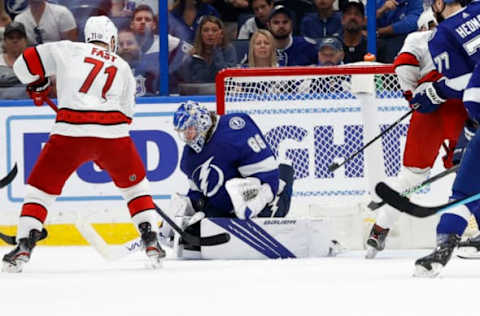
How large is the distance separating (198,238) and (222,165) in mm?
392

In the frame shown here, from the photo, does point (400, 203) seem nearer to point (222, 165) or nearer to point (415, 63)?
point (415, 63)

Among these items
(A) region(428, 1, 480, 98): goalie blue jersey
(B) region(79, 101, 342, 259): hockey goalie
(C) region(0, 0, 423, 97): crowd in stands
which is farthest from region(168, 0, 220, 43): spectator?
(A) region(428, 1, 480, 98): goalie blue jersey

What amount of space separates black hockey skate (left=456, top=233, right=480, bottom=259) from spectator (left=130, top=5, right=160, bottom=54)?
2.73 metres

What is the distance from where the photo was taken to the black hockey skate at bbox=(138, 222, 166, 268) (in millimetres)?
4680

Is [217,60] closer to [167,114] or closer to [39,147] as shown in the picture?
[167,114]

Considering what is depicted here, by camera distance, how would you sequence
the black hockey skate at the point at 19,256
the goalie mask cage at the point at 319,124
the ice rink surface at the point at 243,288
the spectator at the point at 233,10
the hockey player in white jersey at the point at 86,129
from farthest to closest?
the spectator at the point at 233,10, the goalie mask cage at the point at 319,124, the hockey player in white jersey at the point at 86,129, the black hockey skate at the point at 19,256, the ice rink surface at the point at 243,288

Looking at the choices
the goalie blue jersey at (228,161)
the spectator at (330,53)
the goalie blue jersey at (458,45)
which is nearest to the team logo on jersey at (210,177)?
the goalie blue jersey at (228,161)

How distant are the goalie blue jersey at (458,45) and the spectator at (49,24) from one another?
3.29 m

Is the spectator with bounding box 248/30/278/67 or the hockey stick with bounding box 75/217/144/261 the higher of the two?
the spectator with bounding box 248/30/278/67

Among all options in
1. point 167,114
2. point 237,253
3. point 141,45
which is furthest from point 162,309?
point 141,45

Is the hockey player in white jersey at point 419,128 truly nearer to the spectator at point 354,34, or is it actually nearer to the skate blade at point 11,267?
the skate blade at point 11,267

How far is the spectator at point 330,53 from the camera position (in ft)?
22.2

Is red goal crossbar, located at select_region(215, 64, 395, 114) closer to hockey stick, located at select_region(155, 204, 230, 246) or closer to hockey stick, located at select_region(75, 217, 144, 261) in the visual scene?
hockey stick, located at select_region(155, 204, 230, 246)

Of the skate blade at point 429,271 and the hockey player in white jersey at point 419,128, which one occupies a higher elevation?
the hockey player in white jersey at point 419,128
